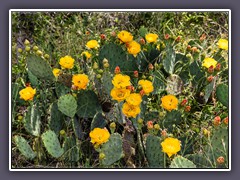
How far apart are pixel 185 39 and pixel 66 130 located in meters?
1.27

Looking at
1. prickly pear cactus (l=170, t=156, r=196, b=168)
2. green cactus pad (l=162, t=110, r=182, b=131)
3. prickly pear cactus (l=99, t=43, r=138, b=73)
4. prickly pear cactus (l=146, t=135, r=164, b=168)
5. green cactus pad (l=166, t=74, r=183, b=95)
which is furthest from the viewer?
green cactus pad (l=166, t=74, r=183, b=95)

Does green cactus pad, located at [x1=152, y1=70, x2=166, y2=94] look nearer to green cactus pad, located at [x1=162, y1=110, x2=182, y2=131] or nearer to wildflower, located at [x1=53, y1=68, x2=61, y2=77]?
green cactus pad, located at [x1=162, y1=110, x2=182, y2=131]

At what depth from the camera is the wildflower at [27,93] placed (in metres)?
3.10

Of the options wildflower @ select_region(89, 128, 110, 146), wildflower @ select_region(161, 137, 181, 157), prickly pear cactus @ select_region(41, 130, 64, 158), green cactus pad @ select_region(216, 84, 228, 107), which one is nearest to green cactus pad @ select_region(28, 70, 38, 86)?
prickly pear cactus @ select_region(41, 130, 64, 158)

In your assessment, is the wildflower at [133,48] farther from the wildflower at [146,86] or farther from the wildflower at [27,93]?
the wildflower at [27,93]

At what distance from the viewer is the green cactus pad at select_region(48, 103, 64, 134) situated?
3.12m

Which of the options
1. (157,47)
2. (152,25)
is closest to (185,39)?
(152,25)

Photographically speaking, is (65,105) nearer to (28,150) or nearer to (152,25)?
(28,150)

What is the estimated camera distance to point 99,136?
2.91 meters

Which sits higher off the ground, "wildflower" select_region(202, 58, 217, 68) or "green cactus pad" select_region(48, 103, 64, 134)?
"wildflower" select_region(202, 58, 217, 68)

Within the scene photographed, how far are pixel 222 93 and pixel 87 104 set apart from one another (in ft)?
2.31

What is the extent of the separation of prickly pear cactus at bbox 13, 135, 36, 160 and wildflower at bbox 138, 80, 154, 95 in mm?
640

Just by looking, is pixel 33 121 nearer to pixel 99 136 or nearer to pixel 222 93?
pixel 99 136

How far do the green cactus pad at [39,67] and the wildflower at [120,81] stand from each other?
358mm
